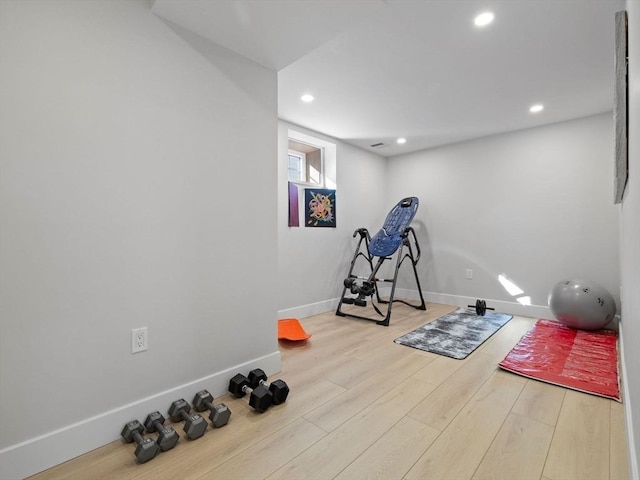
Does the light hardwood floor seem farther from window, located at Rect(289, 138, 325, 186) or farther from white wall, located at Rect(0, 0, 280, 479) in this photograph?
window, located at Rect(289, 138, 325, 186)

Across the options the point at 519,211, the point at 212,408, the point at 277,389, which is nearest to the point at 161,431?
the point at 212,408

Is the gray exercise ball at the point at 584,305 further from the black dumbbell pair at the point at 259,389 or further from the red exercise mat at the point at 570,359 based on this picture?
the black dumbbell pair at the point at 259,389

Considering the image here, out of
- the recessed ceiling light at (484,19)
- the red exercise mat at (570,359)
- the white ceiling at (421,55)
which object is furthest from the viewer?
the red exercise mat at (570,359)

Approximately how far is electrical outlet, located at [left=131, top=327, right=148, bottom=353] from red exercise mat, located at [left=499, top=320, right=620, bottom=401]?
7.72 feet

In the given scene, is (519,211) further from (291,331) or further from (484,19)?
(291,331)

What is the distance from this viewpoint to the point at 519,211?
3.70 m

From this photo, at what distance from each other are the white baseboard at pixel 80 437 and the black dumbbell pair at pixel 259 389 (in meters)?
0.15

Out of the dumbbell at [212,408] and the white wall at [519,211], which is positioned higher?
A: the white wall at [519,211]

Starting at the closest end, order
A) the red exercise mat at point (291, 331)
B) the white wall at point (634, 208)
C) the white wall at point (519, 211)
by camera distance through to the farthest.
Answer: the white wall at point (634, 208)
the red exercise mat at point (291, 331)
the white wall at point (519, 211)

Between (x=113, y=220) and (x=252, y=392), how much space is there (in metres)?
1.14

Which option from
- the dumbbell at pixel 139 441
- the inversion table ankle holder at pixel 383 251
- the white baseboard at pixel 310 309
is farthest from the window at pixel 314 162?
the dumbbell at pixel 139 441

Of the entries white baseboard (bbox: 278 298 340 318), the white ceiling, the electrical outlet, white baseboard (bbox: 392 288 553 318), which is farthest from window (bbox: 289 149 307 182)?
the electrical outlet

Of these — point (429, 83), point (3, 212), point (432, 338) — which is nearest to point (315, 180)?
point (429, 83)

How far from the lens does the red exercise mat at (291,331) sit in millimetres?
2717
